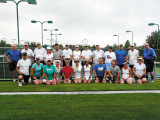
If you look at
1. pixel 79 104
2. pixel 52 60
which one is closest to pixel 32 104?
pixel 79 104

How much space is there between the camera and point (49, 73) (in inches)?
368

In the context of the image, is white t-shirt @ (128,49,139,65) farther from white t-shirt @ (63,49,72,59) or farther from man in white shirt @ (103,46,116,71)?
white t-shirt @ (63,49,72,59)

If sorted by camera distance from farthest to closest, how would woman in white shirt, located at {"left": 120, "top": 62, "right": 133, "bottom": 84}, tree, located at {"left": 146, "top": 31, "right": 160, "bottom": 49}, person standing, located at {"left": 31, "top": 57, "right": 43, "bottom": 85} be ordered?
tree, located at {"left": 146, "top": 31, "right": 160, "bottom": 49} → woman in white shirt, located at {"left": 120, "top": 62, "right": 133, "bottom": 84} → person standing, located at {"left": 31, "top": 57, "right": 43, "bottom": 85}

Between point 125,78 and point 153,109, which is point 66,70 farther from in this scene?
point 153,109

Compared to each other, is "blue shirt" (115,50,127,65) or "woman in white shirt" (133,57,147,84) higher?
"blue shirt" (115,50,127,65)

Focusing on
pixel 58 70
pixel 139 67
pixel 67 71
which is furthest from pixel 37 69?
pixel 139 67

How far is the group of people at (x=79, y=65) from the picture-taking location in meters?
9.50

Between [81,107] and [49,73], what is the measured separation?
452 cm

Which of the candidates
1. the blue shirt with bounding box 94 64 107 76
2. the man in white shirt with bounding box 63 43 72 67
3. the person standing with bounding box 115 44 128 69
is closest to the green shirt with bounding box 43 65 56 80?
the man in white shirt with bounding box 63 43 72 67

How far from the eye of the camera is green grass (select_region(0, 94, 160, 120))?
174 inches

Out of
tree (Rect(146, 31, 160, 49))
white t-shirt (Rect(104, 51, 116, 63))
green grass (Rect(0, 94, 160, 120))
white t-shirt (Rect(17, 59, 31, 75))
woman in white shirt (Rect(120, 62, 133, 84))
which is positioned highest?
tree (Rect(146, 31, 160, 49))

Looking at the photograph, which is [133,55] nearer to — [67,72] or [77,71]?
[77,71]

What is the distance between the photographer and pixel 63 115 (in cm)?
450

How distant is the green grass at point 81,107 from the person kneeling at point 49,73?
8.99 feet
